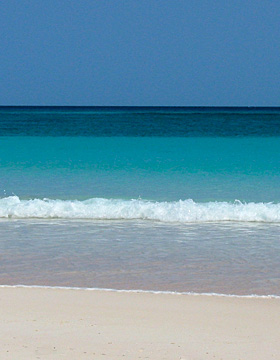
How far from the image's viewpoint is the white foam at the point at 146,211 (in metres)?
10.6

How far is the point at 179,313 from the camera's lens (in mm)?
5094

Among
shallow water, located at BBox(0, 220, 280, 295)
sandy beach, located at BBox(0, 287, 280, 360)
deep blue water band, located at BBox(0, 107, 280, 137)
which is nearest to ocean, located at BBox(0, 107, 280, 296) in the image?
shallow water, located at BBox(0, 220, 280, 295)

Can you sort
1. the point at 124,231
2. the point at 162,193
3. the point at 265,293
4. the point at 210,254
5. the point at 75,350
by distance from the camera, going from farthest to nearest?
the point at 162,193 → the point at 124,231 → the point at 210,254 → the point at 265,293 → the point at 75,350

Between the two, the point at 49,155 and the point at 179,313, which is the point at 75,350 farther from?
the point at 49,155

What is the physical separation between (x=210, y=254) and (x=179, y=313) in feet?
8.75

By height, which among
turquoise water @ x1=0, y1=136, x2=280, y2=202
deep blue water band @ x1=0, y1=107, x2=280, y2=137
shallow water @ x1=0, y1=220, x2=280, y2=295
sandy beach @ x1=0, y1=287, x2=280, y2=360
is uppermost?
deep blue water band @ x1=0, y1=107, x2=280, y2=137

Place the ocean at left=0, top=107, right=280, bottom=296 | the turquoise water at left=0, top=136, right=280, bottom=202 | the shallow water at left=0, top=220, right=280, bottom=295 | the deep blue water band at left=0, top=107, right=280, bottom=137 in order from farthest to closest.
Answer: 1. the deep blue water band at left=0, top=107, right=280, bottom=137
2. the turquoise water at left=0, top=136, right=280, bottom=202
3. the ocean at left=0, top=107, right=280, bottom=296
4. the shallow water at left=0, top=220, right=280, bottom=295

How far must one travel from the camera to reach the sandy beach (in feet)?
13.6

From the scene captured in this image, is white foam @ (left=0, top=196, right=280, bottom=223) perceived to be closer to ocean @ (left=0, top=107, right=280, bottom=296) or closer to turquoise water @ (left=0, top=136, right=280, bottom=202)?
ocean @ (left=0, top=107, right=280, bottom=296)

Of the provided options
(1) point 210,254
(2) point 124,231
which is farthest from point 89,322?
(2) point 124,231

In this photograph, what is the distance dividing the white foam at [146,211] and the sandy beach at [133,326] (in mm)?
4960

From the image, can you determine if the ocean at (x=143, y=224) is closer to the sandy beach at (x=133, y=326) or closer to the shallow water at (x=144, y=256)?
the shallow water at (x=144, y=256)

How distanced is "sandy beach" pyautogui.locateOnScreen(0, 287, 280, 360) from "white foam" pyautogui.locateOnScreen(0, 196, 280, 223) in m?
4.96

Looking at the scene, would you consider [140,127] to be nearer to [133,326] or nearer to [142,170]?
[142,170]
